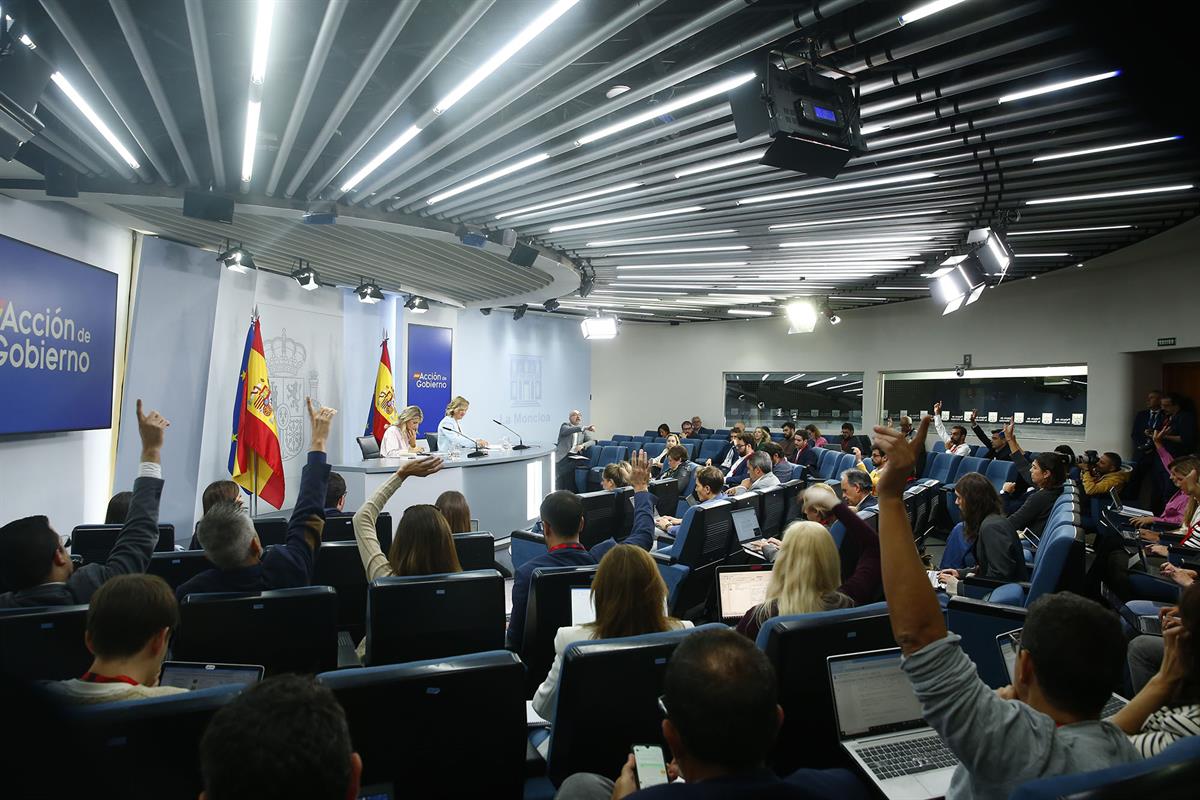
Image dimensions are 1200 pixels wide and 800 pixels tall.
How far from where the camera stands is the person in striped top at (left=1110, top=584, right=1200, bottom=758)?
1615 millimetres

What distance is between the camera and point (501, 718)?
1.70 meters

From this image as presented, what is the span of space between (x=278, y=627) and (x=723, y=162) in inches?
167

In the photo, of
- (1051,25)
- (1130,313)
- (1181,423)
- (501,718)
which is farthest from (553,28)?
(1130,313)

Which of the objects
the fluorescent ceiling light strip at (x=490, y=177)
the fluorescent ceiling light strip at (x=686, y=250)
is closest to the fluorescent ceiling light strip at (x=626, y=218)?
the fluorescent ceiling light strip at (x=686, y=250)

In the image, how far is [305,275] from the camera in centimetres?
877

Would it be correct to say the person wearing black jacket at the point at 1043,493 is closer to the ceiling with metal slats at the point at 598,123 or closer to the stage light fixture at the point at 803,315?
the ceiling with metal slats at the point at 598,123

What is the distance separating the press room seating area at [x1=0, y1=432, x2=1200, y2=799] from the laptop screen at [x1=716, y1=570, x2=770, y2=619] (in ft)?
2.91

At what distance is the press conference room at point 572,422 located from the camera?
1374 mm

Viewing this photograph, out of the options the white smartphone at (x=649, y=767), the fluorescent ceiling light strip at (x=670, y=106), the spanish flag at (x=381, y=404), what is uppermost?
the fluorescent ceiling light strip at (x=670, y=106)

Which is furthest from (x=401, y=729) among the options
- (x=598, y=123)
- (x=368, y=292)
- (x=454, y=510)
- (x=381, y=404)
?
(x=381, y=404)

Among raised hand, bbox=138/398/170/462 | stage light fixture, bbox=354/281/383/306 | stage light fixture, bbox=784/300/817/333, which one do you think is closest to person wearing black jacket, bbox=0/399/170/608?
raised hand, bbox=138/398/170/462

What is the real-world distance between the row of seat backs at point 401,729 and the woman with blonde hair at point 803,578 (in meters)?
1.17

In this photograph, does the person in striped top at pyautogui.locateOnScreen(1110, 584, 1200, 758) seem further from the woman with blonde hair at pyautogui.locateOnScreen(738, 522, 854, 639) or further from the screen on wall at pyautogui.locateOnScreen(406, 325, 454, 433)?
the screen on wall at pyautogui.locateOnScreen(406, 325, 454, 433)

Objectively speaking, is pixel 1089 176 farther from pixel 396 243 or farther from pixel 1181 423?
pixel 396 243
